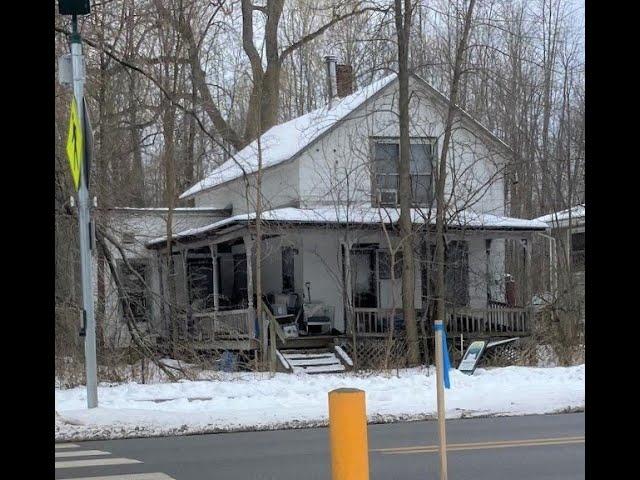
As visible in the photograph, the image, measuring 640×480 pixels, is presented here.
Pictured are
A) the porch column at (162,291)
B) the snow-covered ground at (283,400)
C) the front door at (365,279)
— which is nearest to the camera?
the snow-covered ground at (283,400)

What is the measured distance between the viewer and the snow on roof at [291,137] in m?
24.4

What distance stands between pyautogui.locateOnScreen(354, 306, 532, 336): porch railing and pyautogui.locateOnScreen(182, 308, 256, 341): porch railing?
2.80m

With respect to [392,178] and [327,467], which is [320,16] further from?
[327,467]

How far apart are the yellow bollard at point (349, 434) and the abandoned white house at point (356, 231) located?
15.7m

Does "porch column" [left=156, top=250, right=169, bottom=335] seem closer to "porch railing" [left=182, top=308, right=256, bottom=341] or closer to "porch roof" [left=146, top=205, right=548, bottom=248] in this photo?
"porch railing" [left=182, top=308, right=256, bottom=341]

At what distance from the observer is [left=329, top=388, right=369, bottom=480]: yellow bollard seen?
18.7ft

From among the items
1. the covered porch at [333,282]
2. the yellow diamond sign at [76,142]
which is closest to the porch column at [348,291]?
the covered porch at [333,282]

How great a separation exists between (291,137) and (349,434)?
72.2 ft

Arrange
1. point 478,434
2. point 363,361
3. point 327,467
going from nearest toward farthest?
point 327,467 < point 478,434 < point 363,361

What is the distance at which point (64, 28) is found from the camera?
18.5m

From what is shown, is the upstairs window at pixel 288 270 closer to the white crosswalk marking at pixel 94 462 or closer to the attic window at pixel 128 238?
the attic window at pixel 128 238

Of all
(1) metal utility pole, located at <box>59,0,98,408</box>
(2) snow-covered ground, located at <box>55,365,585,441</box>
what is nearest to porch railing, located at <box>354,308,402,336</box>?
(2) snow-covered ground, located at <box>55,365,585,441</box>

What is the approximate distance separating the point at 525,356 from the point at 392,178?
603 cm
